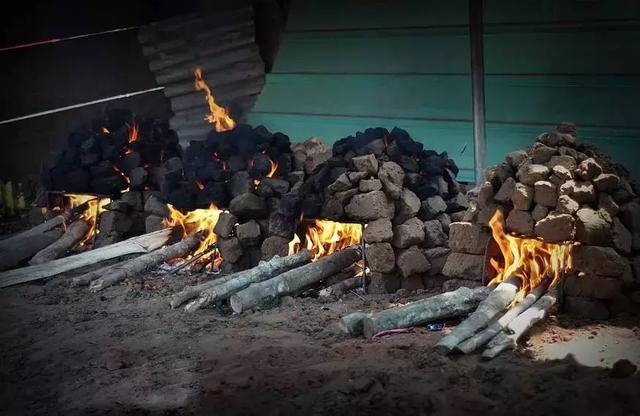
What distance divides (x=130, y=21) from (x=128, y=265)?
540cm

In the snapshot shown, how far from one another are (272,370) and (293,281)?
1731 millimetres

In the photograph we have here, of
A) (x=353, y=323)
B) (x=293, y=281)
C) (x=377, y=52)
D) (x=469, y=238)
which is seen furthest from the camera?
(x=377, y=52)

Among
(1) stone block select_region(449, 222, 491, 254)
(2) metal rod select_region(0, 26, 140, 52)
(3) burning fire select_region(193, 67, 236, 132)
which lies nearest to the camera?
(1) stone block select_region(449, 222, 491, 254)

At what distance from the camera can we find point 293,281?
22.3 ft

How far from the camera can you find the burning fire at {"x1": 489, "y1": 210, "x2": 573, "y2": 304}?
6035mm

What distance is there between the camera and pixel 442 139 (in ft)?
30.3

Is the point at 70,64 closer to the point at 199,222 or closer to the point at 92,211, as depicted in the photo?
the point at 92,211

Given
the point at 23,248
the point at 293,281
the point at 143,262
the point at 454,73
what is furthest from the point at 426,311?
the point at 23,248

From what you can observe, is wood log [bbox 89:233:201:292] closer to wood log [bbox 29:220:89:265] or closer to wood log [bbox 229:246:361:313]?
wood log [bbox 29:220:89:265]

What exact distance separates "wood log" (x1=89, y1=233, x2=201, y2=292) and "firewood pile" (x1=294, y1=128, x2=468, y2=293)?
1517 mm

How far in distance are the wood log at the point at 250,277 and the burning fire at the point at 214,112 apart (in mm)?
3793

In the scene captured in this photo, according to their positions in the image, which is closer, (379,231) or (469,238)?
(469,238)

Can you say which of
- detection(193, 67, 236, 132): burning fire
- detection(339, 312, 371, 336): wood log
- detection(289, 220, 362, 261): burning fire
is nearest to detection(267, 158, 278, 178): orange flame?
detection(289, 220, 362, 261): burning fire

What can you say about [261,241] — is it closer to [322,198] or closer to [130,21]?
[322,198]
